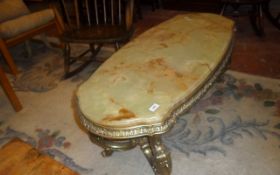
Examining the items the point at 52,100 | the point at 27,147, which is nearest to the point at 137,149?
the point at 27,147

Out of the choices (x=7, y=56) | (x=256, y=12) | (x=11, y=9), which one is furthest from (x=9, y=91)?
(x=256, y=12)

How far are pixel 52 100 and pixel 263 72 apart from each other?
5.51 ft

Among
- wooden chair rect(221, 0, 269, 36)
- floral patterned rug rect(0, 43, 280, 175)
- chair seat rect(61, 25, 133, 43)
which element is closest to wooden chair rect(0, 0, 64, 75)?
chair seat rect(61, 25, 133, 43)

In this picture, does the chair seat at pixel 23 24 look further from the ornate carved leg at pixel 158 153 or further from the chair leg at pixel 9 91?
the ornate carved leg at pixel 158 153

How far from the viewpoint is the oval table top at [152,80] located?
0.98 meters

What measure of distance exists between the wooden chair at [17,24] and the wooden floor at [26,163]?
1.49 m

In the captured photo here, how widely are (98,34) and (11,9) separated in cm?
118

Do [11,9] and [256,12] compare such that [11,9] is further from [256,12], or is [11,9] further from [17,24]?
[256,12]

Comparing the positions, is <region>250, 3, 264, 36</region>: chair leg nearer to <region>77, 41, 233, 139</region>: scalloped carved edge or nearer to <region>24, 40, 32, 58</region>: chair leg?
<region>77, 41, 233, 139</region>: scalloped carved edge

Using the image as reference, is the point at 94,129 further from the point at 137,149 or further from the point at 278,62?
the point at 278,62

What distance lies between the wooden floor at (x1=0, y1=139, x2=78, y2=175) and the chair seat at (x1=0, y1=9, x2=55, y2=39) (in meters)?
1.65

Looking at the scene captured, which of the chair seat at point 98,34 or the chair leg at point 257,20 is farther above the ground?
the chair seat at point 98,34

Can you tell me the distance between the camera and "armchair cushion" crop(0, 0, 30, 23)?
8.05 feet

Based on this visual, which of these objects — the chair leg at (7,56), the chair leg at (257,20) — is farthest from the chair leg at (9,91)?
the chair leg at (257,20)
